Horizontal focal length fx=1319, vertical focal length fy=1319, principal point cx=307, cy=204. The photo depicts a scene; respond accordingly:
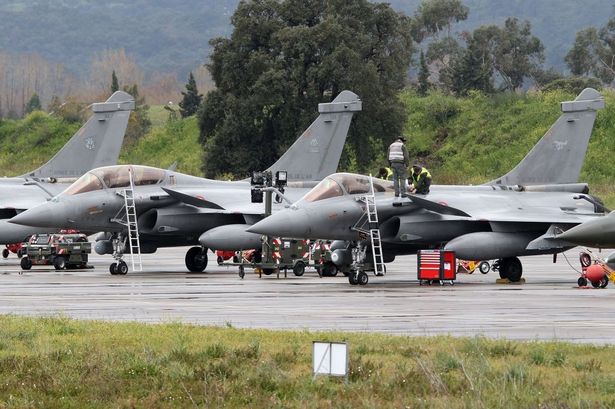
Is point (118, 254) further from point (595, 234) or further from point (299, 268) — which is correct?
point (595, 234)

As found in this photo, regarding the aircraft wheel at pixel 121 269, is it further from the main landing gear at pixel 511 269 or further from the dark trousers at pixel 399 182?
the main landing gear at pixel 511 269

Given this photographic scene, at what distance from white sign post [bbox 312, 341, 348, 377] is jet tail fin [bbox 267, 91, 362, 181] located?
22.5 meters

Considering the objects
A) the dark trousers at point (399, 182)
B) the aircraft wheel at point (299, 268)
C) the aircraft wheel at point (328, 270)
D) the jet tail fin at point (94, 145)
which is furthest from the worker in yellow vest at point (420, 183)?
the jet tail fin at point (94, 145)

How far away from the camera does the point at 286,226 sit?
24594 mm

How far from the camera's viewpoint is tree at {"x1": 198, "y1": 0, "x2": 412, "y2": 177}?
5344 centimetres

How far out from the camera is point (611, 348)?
39.3 feet

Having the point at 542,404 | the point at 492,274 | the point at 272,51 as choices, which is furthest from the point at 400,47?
the point at 542,404

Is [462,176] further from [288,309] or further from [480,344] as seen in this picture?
[480,344]

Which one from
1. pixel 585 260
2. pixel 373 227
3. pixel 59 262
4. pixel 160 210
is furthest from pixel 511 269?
pixel 59 262

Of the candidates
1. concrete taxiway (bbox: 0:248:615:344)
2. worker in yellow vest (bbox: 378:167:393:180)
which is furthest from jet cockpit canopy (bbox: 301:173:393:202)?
concrete taxiway (bbox: 0:248:615:344)

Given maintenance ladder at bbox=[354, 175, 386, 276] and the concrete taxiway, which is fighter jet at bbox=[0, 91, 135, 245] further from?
maintenance ladder at bbox=[354, 175, 386, 276]

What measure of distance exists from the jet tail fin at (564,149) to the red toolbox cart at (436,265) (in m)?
4.95

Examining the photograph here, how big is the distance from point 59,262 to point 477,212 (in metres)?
10.3

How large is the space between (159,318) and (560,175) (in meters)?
14.6
